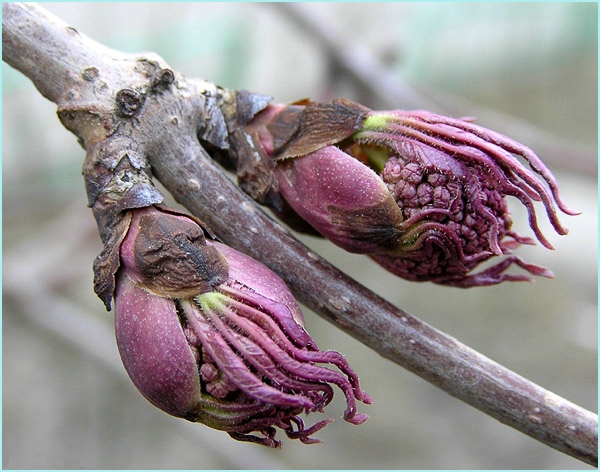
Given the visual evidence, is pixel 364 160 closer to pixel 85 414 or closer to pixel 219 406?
Result: pixel 219 406

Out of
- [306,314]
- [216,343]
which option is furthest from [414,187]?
[306,314]

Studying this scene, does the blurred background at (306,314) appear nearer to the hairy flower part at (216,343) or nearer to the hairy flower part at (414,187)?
the hairy flower part at (414,187)

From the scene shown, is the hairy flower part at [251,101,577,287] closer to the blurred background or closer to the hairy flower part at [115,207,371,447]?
the hairy flower part at [115,207,371,447]

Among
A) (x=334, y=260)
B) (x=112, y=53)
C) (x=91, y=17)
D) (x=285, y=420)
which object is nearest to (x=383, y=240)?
(x=285, y=420)

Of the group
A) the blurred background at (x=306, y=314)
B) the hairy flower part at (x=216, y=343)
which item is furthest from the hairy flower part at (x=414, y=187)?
the blurred background at (x=306, y=314)

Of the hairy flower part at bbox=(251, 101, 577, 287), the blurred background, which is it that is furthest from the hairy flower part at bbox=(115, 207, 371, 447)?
the blurred background

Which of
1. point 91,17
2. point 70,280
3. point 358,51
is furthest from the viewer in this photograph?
point 91,17

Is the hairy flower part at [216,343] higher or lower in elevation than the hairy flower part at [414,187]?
lower
